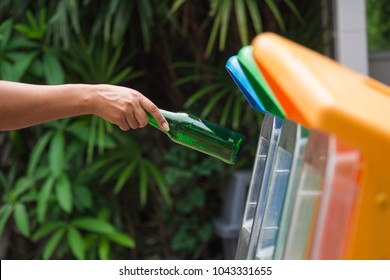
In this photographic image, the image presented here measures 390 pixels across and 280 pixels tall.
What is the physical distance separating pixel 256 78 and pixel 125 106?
500mm

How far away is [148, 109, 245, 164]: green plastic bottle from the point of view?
1.20m

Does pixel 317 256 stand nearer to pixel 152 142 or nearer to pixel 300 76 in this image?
pixel 300 76

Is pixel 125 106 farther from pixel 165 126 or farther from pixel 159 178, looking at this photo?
pixel 159 178

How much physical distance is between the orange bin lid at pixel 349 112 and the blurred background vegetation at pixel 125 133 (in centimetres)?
200

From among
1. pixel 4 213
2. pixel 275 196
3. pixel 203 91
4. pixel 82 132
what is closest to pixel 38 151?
pixel 82 132

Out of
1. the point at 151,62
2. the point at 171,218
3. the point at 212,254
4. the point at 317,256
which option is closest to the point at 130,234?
the point at 171,218

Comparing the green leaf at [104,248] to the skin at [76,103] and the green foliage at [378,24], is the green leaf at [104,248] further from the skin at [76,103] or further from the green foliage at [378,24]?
the green foliage at [378,24]

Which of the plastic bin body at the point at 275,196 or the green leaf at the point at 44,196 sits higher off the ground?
the plastic bin body at the point at 275,196

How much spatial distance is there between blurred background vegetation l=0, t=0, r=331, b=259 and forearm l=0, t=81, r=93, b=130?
143 cm

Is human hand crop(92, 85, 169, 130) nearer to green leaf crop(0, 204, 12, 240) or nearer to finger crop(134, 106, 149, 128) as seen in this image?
finger crop(134, 106, 149, 128)

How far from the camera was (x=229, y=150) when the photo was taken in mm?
1206

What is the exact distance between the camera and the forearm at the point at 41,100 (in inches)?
47.8

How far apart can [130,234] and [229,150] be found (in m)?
2.13

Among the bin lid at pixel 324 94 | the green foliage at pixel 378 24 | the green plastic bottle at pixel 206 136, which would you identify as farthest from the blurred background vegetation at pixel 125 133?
the bin lid at pixel 324 94
